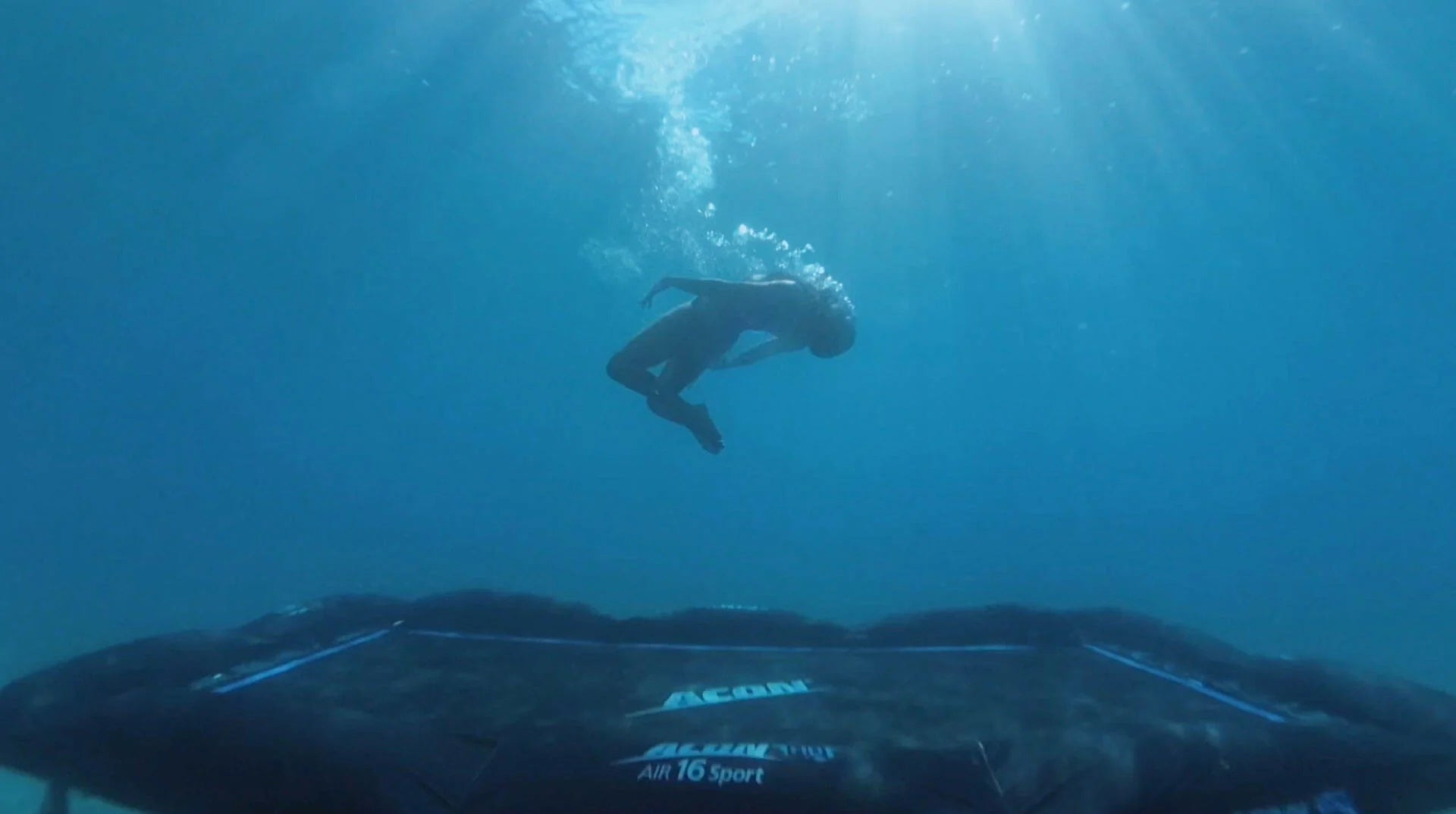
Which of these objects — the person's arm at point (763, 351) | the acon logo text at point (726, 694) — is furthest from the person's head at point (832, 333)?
the acon logo text at point (726, 694)

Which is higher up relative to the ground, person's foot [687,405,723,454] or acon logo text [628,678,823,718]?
person's foot [687,405,723,454]

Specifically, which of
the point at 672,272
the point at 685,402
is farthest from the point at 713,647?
the point at 672,272

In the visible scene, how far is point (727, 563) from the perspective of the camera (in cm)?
5297

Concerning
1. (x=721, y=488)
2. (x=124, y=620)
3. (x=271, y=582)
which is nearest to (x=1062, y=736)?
(x=124, y=620)

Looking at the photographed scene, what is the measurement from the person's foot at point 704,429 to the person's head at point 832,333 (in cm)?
115

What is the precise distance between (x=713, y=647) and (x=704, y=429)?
2.20 metres

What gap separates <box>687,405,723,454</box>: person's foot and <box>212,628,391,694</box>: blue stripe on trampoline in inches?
119

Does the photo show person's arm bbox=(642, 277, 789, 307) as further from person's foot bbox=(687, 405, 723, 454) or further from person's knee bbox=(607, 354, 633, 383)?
person's foot bbox=(687, 405, 723, 454)

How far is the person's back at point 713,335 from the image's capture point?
7.19m

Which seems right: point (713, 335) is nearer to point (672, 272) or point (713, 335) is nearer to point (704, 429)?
point (704, 429)

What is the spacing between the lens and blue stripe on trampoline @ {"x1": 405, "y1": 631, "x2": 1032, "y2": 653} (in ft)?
18.4

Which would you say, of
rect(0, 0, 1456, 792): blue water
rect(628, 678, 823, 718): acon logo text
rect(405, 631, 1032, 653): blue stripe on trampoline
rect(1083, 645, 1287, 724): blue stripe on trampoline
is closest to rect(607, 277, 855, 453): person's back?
rect(405, 631, 1032, 653): blue stripe on trampoline

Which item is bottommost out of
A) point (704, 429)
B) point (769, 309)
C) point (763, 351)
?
point (704, 429)

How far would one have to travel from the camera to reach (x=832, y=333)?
281 inches
